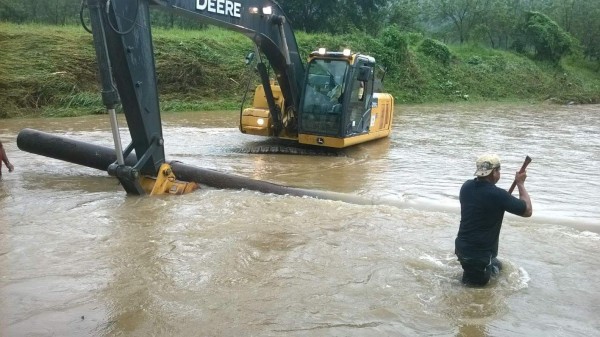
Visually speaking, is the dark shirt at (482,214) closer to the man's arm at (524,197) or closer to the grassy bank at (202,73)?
the man's arm at (524,197)

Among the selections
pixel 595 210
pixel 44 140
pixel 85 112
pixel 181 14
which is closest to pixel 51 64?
pixel 85 112

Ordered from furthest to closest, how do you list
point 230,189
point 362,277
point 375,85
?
point 375,85, point 230,189, point 362,277

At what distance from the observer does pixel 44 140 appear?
10.2m

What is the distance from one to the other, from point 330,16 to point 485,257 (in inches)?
1271

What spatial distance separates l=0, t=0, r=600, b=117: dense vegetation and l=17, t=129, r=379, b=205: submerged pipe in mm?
4024

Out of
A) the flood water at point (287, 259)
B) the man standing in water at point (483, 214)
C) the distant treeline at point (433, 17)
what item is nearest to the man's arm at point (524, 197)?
the man standing in water at point (483, 214)

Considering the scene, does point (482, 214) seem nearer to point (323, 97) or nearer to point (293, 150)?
point (323, 97)

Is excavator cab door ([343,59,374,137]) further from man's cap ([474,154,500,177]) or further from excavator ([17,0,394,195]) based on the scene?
man's cap ([474,154,500,177])

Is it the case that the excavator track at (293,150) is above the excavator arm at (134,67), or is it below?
below

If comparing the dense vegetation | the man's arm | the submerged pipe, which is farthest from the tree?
the man's arm

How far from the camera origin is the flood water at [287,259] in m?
4.56

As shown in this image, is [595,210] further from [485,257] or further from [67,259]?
[67,259]

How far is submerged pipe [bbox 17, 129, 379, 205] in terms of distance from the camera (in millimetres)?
8656

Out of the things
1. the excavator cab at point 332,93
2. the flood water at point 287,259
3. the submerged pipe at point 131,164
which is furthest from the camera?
the excavator cab at point 332,93
